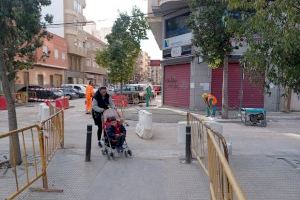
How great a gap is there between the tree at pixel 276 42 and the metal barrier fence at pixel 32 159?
3.51 metres

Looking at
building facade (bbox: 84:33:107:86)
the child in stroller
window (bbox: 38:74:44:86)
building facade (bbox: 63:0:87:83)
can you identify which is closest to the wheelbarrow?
the child in stroller

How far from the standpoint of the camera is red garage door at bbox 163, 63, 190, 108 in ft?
71.7

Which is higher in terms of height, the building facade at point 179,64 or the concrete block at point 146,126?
the building facade at point 179,64

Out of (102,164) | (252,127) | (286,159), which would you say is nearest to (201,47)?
(252,127)

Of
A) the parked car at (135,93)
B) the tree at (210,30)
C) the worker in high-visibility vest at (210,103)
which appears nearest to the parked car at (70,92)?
the parked car at (135,93)

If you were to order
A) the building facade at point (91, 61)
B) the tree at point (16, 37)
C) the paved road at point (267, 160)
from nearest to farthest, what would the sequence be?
the paved road at point (267, 160)
the tree at point (16, 37)
the building facade at point (91, 61)

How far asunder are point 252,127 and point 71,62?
155ft

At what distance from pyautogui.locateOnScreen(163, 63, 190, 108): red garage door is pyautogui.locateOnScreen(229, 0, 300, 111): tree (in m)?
16.3

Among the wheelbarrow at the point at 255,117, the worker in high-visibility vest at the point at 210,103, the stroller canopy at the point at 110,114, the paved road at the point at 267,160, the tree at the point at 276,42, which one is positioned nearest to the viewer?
the tree at the point at 276,42

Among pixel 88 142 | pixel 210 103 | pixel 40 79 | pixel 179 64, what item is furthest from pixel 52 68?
pixel 88 142

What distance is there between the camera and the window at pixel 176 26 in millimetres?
21889

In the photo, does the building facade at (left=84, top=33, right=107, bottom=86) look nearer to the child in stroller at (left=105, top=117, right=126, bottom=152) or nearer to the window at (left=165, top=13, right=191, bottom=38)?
the window at (left=165, top=13, right=191, bottom=38)

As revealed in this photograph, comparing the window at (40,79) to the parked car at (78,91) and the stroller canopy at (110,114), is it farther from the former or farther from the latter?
the stroller canopy at (110,114)

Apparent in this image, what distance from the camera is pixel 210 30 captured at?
15133mm
